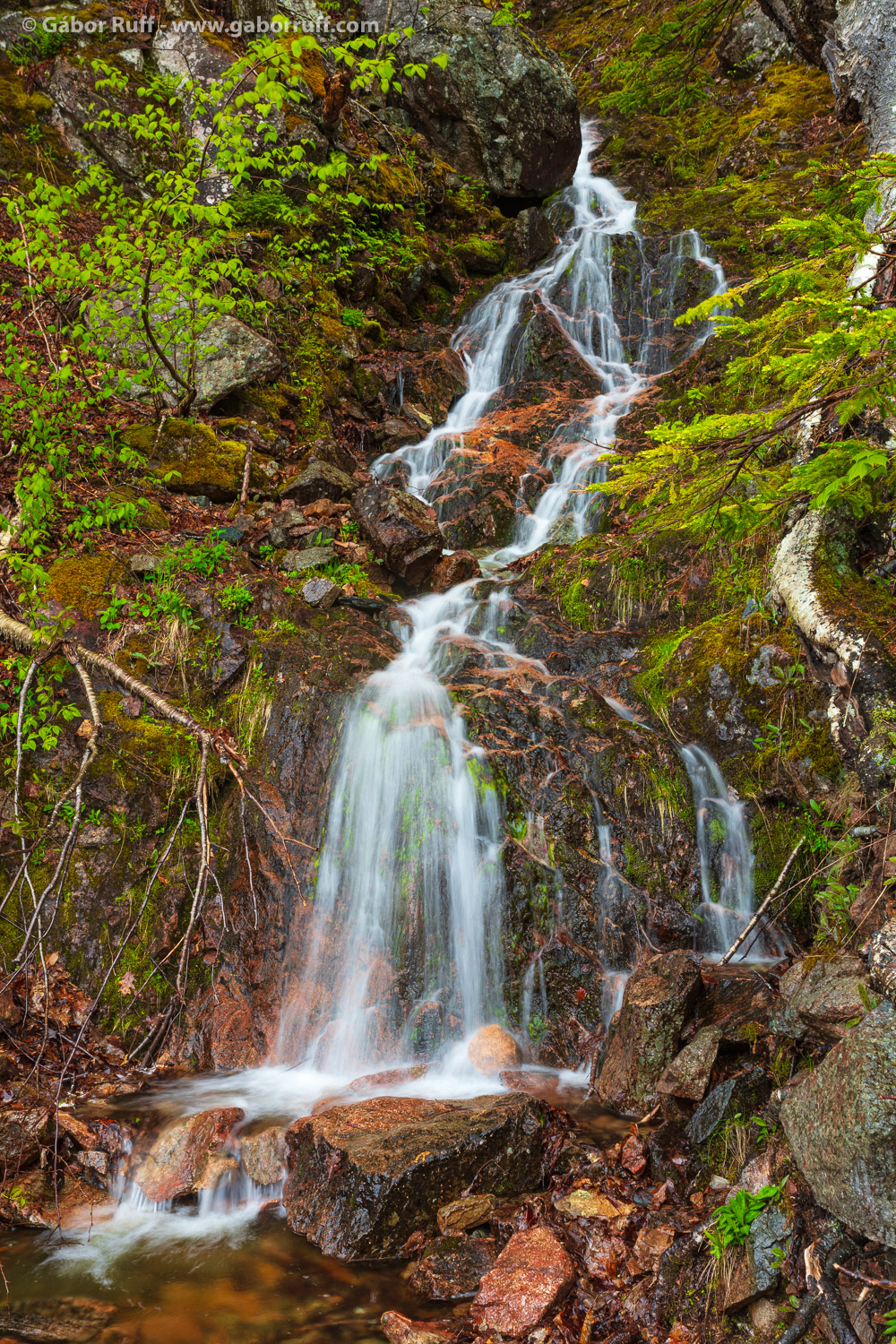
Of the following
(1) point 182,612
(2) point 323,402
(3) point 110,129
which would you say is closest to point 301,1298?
(1) point 182,612

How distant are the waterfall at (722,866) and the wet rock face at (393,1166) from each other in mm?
1830

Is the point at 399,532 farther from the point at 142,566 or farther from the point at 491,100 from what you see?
the point at 491,100

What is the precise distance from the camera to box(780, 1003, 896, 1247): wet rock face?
2.06 m

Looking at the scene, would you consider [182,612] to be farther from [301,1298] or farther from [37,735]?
[301,1298]

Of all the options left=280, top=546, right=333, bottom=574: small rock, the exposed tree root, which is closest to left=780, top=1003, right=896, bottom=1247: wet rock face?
the exposed tree root

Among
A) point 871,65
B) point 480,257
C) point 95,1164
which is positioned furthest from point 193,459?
point 480,257

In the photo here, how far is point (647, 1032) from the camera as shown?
3.87 m

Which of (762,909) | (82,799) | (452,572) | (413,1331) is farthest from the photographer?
(452,572)

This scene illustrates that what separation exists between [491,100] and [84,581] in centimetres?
1262

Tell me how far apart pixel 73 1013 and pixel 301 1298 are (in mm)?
2426

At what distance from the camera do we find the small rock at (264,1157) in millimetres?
3783

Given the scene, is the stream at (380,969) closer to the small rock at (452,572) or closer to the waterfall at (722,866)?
the waterfall at (722,866)

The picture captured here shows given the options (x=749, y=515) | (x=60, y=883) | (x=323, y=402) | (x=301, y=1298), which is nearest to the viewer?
(x=301, y=1298)

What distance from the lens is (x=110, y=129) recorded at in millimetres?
9797
